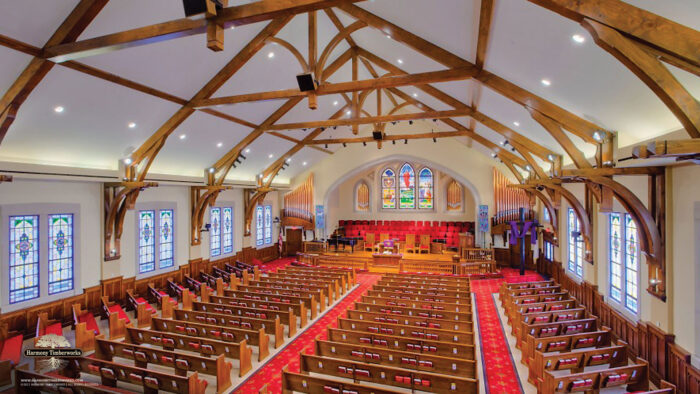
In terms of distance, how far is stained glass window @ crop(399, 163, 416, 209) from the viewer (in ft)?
65.8

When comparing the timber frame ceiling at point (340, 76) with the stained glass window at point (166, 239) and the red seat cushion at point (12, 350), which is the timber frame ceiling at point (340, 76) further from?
the red seat cushion at point (12, 350)

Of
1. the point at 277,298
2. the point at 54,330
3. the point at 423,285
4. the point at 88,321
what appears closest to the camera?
the point at 54,330

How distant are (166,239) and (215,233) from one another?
257 cm

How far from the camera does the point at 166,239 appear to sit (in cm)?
1214

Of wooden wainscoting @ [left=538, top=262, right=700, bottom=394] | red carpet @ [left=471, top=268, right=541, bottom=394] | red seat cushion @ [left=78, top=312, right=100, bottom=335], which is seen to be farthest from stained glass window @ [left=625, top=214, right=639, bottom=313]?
red seat cushion @ [left=78, top=312, right=100, bottom=335]

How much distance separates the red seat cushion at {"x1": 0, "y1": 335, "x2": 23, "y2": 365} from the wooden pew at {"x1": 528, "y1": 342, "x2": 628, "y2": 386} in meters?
8.46

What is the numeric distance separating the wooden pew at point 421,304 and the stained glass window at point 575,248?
13.4 ft

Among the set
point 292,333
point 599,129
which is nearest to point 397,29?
point 599,129

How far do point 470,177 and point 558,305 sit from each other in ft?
29.5

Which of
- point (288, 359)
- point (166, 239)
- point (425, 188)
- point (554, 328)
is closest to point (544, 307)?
point (554, 328)

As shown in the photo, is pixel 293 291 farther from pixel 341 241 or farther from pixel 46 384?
pixel 341 241

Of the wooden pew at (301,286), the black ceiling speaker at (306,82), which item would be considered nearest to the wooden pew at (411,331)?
the wooden pew at (301,286)

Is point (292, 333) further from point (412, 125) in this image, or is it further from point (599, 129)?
point (412, 125)

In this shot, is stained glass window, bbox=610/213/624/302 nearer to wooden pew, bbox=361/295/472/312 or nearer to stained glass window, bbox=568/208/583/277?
stained glass window, bbox=568/208/583/277
